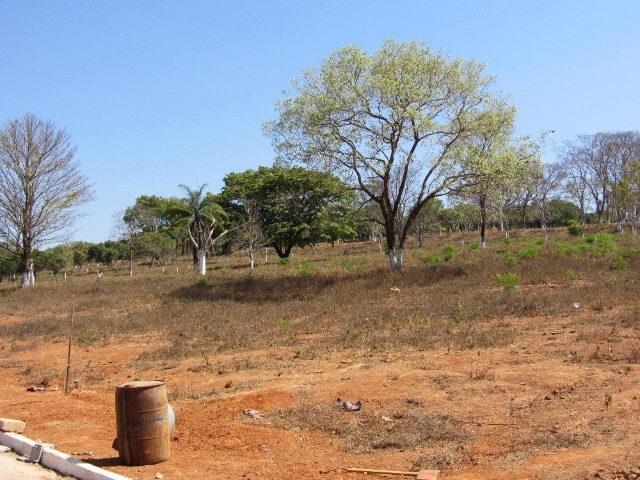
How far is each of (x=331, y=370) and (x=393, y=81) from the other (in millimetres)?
14567

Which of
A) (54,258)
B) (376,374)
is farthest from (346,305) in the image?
(54,258)

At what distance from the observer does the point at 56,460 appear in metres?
6.64

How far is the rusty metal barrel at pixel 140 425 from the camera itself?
261 inches

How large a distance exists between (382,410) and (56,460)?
392 centimetres

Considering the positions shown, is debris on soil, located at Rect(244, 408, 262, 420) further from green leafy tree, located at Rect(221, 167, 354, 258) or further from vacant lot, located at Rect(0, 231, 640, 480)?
green leafy tree, located at Rect(221, 167, 354, 258)

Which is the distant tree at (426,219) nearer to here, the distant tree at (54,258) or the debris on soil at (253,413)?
the distant tree at (54,258)

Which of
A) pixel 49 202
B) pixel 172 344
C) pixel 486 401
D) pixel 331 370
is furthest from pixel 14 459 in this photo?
pixel 49 202

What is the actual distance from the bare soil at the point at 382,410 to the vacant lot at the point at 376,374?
31 mm

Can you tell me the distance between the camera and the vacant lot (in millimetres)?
6383

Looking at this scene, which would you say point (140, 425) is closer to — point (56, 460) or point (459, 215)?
point (56, 460)

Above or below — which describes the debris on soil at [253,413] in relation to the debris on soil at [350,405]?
below

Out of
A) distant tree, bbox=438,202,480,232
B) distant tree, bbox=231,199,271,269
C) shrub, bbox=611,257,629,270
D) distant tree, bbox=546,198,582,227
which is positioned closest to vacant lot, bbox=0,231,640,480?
shrub, bbox=611,257,629,270

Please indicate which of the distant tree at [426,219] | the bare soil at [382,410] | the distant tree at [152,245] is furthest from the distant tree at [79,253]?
the bare soil at [382,410]

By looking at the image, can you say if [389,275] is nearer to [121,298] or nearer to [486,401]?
[121,298]
